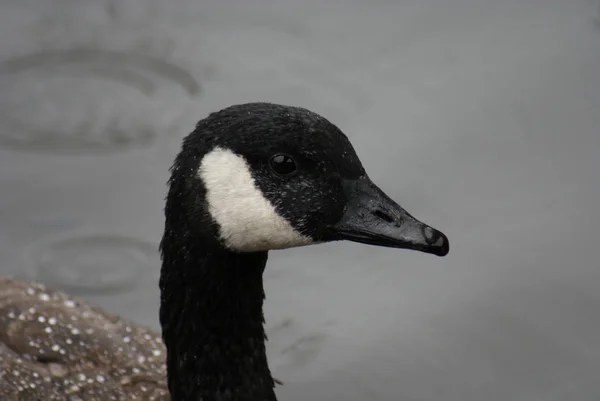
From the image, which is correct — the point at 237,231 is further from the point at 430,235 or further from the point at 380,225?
the point at 430,235

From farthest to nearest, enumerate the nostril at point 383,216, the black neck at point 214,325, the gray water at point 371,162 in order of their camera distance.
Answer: the gray water at point 371,162 → the black neck at point 214,325 → the nostril at point 383,216

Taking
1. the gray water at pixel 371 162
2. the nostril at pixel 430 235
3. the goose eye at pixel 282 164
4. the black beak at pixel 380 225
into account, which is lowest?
the nostril at pixel 430 235

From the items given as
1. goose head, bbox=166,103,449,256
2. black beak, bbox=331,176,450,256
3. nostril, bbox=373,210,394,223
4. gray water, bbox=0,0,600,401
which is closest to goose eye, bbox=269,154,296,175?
goose head, bbox=166,103,449,256

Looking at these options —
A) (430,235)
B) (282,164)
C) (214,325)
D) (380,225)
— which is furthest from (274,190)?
(214,325)

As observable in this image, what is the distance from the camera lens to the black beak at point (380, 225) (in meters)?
4.29

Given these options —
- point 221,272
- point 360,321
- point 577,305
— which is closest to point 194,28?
point 360,321

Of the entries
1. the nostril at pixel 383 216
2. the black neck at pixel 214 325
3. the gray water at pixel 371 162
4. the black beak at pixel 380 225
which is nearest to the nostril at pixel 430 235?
the black beak at pixel 380 225

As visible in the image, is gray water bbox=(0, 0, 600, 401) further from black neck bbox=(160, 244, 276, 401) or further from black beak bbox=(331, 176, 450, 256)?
black beak bbox=(331, 176, 450, 256)

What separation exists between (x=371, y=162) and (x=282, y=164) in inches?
123

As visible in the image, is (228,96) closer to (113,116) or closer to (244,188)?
(113,116)

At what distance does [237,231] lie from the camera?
4.27 metres

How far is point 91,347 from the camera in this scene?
208 inches

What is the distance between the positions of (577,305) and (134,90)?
3294 mm

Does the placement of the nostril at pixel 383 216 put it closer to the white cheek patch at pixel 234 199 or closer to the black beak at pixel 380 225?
the black beak at pixel 380 225
